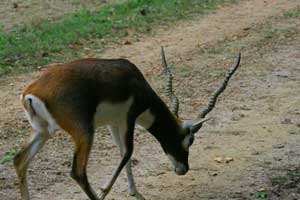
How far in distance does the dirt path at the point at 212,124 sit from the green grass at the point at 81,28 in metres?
0.44

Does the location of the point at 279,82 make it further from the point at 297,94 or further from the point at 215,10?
the point at 215,10

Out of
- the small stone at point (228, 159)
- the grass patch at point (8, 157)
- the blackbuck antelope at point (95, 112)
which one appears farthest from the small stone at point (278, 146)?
the grass patch at point (8, 157)

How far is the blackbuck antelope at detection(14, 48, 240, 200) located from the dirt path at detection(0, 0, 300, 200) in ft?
1.39

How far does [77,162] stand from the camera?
18.3ft

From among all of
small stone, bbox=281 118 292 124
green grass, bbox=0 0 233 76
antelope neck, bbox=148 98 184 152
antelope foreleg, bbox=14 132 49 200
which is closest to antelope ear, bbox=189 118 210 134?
antelope neck, bbox=148 98 184 152

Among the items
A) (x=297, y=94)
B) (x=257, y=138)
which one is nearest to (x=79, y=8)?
(x=297, y=94)

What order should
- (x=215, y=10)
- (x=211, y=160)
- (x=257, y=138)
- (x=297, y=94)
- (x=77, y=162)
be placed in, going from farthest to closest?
(x=215, y=10) → (x=297, y=94) → (x=257, y=138) → (x=211, y=160) → (x=77, y=162)

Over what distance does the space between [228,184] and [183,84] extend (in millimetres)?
2990

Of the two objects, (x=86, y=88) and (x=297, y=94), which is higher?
(x=86, y=88)

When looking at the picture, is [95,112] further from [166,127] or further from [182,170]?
[182,170]

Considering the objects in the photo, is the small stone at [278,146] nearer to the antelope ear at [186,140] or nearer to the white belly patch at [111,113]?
the antelope ear at [186,140]

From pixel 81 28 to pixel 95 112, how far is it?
20.4ft

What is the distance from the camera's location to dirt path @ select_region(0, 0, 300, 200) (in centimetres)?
648

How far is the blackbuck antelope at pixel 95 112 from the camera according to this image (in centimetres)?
557
